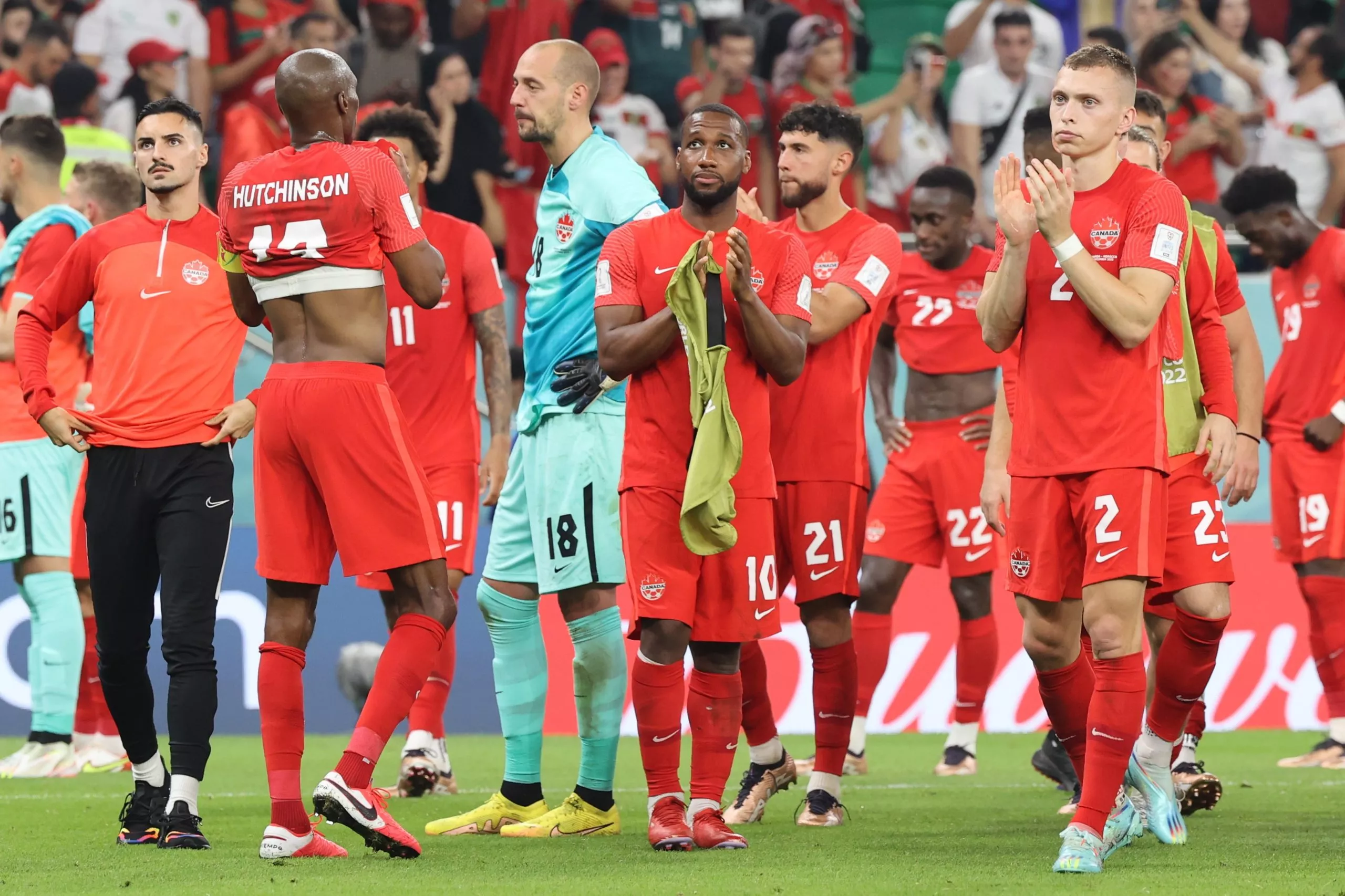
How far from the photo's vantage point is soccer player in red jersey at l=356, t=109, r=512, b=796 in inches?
296

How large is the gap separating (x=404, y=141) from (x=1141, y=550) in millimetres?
4026

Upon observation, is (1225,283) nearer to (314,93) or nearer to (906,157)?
(314,93)

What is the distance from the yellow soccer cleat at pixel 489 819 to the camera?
20.1ft

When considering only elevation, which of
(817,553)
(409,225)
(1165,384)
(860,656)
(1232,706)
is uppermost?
(409,225)

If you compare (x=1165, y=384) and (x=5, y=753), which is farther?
(x=5, y=753)

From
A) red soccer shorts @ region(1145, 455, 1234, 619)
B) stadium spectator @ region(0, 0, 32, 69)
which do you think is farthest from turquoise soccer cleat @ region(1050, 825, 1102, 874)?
stadium spectator @ region(0, 0, 32, 69)

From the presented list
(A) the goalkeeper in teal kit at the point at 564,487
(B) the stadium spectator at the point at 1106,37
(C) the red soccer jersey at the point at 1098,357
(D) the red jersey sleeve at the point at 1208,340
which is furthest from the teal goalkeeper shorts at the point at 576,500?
(B) the stadium spectator at the point at 1106,37

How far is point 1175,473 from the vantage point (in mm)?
5969

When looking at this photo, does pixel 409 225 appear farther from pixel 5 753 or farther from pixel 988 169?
pixel 988 169

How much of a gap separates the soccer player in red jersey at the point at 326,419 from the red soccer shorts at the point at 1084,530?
184 centimetres

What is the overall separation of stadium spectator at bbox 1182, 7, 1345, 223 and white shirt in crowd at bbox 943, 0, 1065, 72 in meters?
1.42

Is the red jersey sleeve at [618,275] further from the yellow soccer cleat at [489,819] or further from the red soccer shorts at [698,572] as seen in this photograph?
the yellow soccer cleat at [489,819]

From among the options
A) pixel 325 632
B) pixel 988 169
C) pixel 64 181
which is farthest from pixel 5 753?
pixel 988 169

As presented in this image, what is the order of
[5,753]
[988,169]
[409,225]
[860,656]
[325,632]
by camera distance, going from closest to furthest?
1. [409,225]
2. [860,656]
3. [5,753]
4. [325,632]
5. [988,169]
